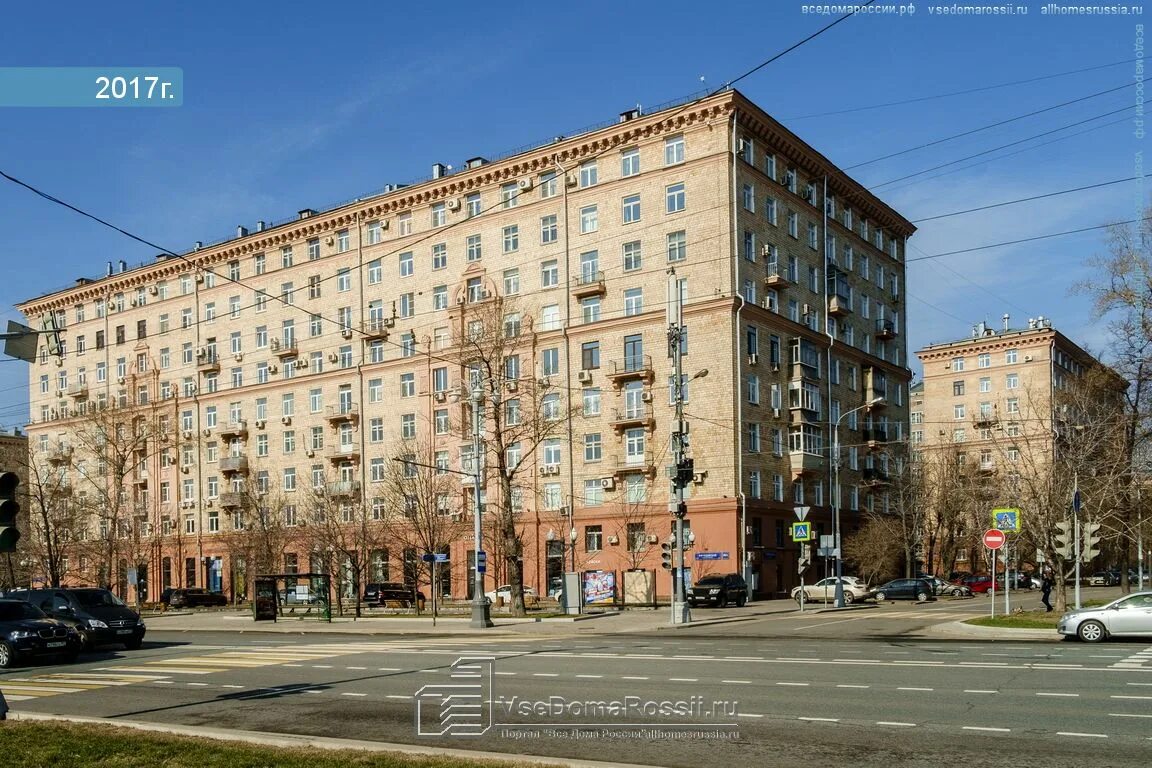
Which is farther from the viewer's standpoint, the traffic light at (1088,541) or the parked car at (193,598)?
the parked car at (193,598)

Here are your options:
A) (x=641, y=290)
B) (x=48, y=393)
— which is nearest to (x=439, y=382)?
(x=641, y=290)

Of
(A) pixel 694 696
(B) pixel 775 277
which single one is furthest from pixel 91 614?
(B) pixel 775 277

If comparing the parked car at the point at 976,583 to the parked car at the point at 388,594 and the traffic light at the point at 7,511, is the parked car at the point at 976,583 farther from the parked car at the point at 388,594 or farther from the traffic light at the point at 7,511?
the traffic light at the point at 7,511

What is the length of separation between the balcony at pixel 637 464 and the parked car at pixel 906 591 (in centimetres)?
1307

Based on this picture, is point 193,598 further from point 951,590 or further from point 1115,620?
point 1115,620

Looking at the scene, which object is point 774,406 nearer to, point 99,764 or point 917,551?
point 917,551

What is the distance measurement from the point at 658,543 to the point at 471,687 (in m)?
40.8

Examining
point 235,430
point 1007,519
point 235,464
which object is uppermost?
point 235,430

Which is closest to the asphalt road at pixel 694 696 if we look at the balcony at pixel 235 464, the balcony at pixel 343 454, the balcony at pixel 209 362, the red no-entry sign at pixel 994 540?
the red no-entry sign at pixel 994 540

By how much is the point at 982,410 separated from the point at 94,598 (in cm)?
8990

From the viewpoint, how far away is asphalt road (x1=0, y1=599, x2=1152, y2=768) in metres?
11.4

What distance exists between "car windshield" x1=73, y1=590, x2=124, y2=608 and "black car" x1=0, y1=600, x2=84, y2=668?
4530 millimetres

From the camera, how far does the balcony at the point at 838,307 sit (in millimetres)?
66375

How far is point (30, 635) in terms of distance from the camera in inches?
906
